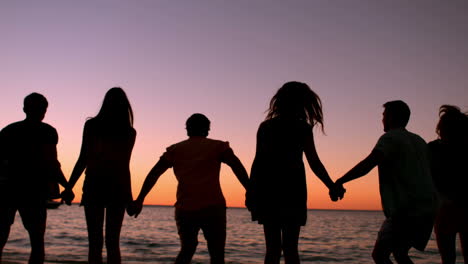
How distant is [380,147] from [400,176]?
33cm

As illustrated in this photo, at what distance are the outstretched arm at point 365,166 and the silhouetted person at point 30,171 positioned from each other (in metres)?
3.12

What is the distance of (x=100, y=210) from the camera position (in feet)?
14.6

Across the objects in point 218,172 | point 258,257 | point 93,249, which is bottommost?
point 258,257

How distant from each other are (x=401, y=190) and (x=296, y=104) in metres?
1.29

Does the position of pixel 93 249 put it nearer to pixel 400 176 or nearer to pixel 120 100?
pixel 120 100

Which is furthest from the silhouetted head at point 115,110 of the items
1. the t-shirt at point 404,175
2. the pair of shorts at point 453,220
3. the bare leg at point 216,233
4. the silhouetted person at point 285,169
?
the pair of shorts at point 453,220

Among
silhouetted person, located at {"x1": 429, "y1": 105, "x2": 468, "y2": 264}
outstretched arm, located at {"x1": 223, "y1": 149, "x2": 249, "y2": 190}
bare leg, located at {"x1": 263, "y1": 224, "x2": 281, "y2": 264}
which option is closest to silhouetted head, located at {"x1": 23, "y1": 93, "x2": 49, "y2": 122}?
outstretched arm, located at {"x1": 223, "y1": 149, "x2": 249, "y2": 190}

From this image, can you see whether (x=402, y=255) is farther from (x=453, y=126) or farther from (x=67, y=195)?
(x=67, y=195)

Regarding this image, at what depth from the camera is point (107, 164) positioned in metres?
4.55

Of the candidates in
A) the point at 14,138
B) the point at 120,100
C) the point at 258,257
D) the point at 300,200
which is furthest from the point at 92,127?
the point at 258,257

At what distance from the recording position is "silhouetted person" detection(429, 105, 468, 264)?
485 centimetres

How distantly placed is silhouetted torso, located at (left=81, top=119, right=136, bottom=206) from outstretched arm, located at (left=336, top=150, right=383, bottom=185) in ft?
7.49

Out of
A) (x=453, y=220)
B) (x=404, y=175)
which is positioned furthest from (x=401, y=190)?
(x=453, y=220)

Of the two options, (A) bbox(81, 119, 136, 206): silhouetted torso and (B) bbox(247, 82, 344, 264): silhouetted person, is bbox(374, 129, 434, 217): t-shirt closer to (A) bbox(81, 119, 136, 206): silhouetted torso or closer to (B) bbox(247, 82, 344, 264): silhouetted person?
(B) bbox(247, 82, 344, 264): silhouetted person
